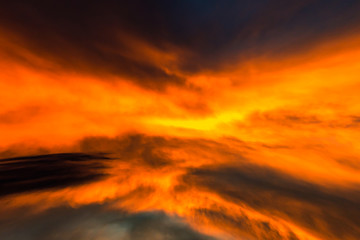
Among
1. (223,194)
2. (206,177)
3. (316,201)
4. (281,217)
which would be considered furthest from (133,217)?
(316,201)

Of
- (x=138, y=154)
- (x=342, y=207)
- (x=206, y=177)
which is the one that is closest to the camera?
(x=342, y=207)

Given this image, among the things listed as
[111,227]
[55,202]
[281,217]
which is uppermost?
[281,217]

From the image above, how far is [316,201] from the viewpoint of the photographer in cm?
556

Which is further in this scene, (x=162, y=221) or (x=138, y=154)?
(x=138, y=154)

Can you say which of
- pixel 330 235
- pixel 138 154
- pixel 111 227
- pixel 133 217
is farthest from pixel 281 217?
pixel 138 154

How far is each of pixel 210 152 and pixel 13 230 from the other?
1090 cm

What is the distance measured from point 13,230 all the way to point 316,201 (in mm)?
8253

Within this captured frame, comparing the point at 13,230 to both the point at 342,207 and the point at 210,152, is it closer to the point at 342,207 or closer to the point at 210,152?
the point at 342,207

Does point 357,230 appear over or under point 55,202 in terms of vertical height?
over

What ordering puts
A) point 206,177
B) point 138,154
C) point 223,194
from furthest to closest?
point 138,154 < point 206,177 < point 223,194

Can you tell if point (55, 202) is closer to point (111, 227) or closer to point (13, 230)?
point (13, 230)

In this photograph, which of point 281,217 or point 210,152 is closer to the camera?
point 281,217

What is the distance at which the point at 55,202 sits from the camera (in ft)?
14.7

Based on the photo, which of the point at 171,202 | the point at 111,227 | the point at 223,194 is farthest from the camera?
the point at 223,194
